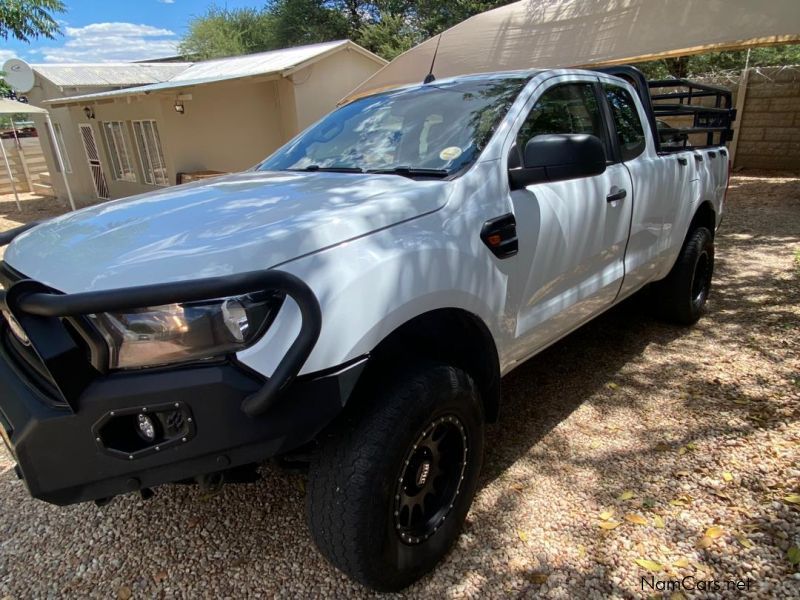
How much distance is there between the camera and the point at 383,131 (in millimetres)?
2783

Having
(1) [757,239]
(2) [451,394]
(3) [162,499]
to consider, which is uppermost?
(2) [451,394]

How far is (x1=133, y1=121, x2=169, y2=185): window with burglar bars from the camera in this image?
43.3ft

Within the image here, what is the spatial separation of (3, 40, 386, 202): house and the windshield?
370 inches

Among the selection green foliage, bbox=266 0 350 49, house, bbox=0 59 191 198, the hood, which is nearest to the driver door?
the hood

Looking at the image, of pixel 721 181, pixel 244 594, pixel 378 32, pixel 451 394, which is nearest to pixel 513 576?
pixel 451 394

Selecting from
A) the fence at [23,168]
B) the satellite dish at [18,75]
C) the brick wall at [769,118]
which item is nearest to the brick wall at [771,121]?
the brick wall at [769,118]

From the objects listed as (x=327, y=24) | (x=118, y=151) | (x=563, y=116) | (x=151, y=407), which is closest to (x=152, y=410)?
(x=151, y=407)

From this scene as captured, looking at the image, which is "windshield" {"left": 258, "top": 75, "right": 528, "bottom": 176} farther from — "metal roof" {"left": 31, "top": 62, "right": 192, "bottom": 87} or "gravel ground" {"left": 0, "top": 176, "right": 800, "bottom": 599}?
"metal roof" {"left": 31, "top": 62, "right": 192, "bottom": 87}

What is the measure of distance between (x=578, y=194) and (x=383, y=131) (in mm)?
1017

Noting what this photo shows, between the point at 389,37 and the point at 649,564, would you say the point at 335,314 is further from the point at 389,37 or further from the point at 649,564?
the point at 389,37

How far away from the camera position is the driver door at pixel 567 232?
2.38 m

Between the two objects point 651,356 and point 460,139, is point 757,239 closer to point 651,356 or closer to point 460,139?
point 651,356

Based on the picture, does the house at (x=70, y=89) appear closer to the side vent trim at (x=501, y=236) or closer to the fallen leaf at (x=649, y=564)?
the side vent trim at (x=501, y=236)

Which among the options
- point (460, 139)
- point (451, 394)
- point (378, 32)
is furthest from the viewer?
point (378, 32)
